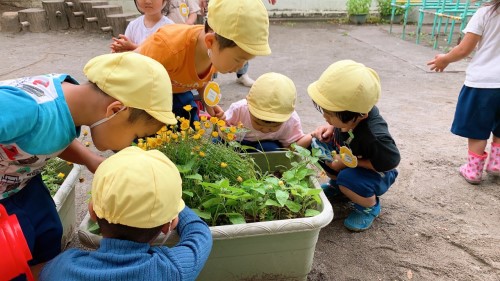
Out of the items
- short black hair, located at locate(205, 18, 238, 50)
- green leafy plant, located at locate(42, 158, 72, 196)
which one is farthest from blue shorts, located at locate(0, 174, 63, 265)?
short black hair, located at locate(205, 18, 238, 50)

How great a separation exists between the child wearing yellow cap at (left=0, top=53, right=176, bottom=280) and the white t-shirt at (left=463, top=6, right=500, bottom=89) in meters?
2.10

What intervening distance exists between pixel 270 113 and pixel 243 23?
61cm

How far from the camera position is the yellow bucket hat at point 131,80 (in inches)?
52.7

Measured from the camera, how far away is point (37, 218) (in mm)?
1528

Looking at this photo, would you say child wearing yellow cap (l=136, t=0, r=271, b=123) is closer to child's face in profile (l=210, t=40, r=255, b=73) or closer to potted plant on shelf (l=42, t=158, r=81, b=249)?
child's face in profile (l=210, t=40, r=255, b=73)

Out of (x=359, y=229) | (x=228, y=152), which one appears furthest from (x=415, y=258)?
(x=228, y=152)

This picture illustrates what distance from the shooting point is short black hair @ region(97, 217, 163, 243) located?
1227mm

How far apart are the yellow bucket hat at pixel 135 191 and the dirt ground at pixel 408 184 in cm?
101

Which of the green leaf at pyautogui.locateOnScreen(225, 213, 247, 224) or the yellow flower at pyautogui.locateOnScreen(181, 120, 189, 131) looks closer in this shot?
the green leaf at pyautogui.locateOnScreen(225, 213, 247, 224)

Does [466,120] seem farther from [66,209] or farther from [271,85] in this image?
[66,209]

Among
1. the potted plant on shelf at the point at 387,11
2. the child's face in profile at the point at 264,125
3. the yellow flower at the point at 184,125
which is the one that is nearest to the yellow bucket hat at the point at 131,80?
the yellow flower at the point at 184,125

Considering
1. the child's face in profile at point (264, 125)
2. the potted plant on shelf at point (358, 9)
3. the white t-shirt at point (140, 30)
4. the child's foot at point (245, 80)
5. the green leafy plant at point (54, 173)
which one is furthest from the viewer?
the potted plant on shelf at point (358, 9)

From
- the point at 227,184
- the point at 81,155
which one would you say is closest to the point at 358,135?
the point at 227,184

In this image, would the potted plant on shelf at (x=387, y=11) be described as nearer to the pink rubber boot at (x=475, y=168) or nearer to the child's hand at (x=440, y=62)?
the child's hand at (x=440, y=62)
